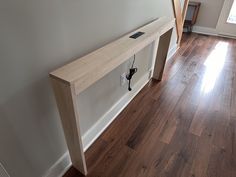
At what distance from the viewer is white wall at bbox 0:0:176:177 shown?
684mm

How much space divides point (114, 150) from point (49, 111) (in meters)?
0.69

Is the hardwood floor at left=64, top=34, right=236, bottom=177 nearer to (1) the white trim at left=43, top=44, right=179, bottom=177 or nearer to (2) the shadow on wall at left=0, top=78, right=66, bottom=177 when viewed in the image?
(1) the white trim at left=43, top=44, right=179, bottom=177

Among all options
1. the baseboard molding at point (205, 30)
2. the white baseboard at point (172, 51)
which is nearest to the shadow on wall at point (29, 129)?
the white baseboard at point (172, 51)

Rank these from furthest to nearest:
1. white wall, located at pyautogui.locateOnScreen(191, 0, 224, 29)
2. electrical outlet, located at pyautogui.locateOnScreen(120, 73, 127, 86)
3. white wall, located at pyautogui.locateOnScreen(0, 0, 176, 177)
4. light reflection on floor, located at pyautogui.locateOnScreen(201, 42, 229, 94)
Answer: white wall, located at pyautogui.locateOnScreen(191, 0, 224, 29), light reflection on floor, located at pyautogui.locateOnScreen(201, 42, 229, 94), electrical outlet, located at pyautogui.locateOnScreen(120, 73, 127, 86), white wall, located at pyautogui.locateOnScreen(0, 0, 176, 177)

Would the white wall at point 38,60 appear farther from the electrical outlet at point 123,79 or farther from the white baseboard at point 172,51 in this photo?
the white baseboard at point 172,51

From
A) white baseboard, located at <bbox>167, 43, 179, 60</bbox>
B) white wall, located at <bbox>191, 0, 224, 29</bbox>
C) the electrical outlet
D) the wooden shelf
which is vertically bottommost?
white baseboard, located at <bbox>167, 43, 179, 60</bbox>

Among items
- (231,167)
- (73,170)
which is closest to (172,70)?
(231,167)

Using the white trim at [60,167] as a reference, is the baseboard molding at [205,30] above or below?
above

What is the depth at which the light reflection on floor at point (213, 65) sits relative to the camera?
7.35 feet

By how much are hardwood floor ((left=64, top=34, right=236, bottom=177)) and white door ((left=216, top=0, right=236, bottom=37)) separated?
1.97m

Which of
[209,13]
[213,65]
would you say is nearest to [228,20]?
[209,13]

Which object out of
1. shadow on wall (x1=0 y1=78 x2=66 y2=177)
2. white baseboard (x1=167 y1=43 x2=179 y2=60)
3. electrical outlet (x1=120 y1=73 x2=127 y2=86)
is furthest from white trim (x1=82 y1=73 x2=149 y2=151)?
white baseboard (x1=167 y1=43 x2=179 y2=60)

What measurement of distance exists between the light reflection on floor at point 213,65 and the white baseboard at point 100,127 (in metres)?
0.81

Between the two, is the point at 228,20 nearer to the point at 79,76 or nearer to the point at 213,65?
the point at 213,65
